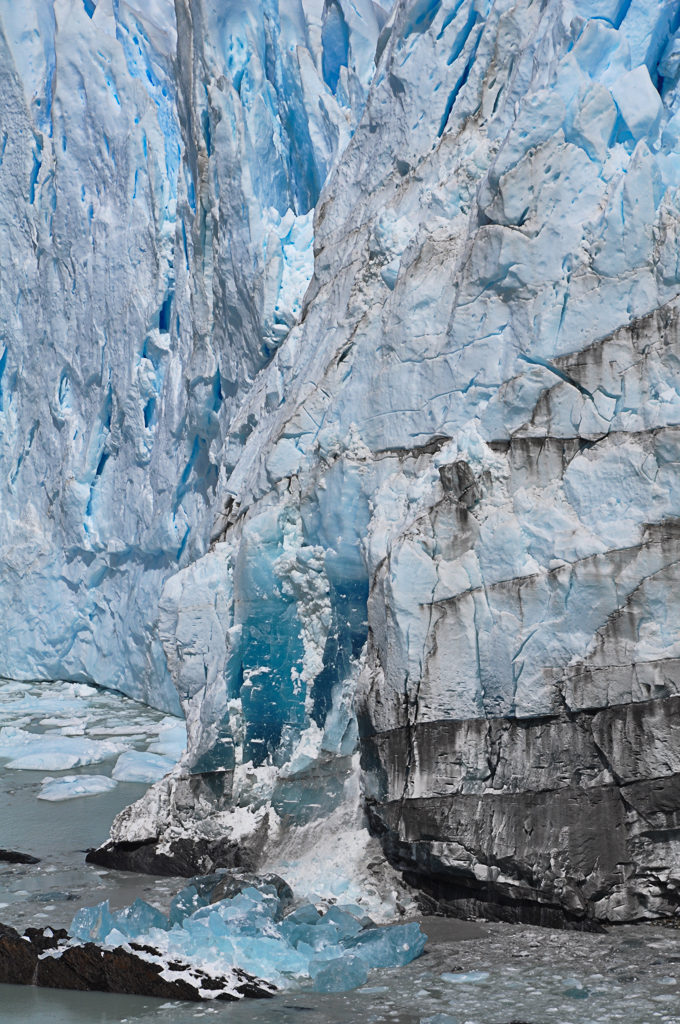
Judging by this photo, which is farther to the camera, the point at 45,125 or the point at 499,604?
the point at 45,125

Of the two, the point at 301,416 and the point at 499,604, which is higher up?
the point at 301,416

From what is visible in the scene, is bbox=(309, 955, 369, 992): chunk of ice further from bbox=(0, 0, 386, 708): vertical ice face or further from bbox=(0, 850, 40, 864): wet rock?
bbox=(0, 0, 386, 708): vertical ice face

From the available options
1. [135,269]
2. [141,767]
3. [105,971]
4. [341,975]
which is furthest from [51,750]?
[341,975]

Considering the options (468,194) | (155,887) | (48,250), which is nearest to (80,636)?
(48,250)

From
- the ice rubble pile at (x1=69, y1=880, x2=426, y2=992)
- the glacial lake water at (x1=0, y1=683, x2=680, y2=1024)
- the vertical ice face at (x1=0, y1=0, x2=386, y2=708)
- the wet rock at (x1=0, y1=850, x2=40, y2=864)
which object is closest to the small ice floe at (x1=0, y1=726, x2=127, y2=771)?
the vertical ice face at (x1=0, y1=0, x2=386, y2=708)

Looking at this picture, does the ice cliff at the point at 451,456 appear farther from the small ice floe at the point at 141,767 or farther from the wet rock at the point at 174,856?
the small ice floe at the point at 141,767

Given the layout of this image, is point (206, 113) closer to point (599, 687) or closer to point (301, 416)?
point (301, 416)
